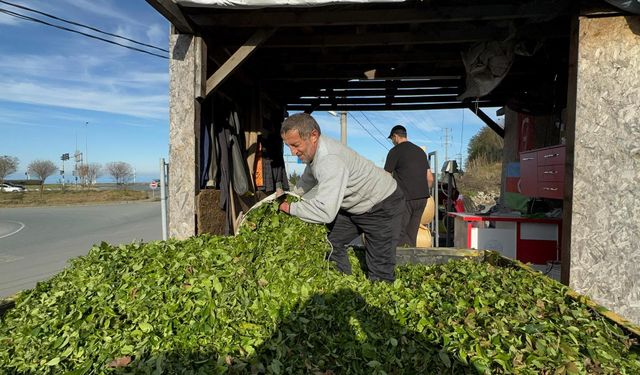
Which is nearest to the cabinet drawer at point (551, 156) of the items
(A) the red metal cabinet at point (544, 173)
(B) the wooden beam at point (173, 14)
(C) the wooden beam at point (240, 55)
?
(A) the red metal cabinet at point (544, 173)

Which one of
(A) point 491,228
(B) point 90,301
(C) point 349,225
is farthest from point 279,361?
(A) point 491,228

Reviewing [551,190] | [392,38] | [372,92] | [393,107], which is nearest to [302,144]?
[392,38]

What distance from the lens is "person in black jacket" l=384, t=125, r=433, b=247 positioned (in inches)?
225

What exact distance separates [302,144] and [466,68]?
2777mm

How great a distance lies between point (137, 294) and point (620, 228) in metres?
4.01

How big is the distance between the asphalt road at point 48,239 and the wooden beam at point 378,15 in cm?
559

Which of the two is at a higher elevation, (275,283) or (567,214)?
(567,214)

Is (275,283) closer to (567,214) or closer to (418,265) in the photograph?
(418,265)

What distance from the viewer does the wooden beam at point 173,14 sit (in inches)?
142

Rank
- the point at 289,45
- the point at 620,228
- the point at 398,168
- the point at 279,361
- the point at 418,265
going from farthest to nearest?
1. the point at 398,168
2. the point at 289,45
3. the point at 418,265
4. the point at 620,228
5. the point at 279,361

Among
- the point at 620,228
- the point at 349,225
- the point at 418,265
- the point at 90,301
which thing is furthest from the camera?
the point at 418,265

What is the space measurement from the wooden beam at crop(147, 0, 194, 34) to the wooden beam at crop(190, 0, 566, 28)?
13cm

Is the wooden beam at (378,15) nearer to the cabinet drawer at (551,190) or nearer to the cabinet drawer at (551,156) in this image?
the cabinet drawer at (551,156)

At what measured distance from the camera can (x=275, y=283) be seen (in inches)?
112
